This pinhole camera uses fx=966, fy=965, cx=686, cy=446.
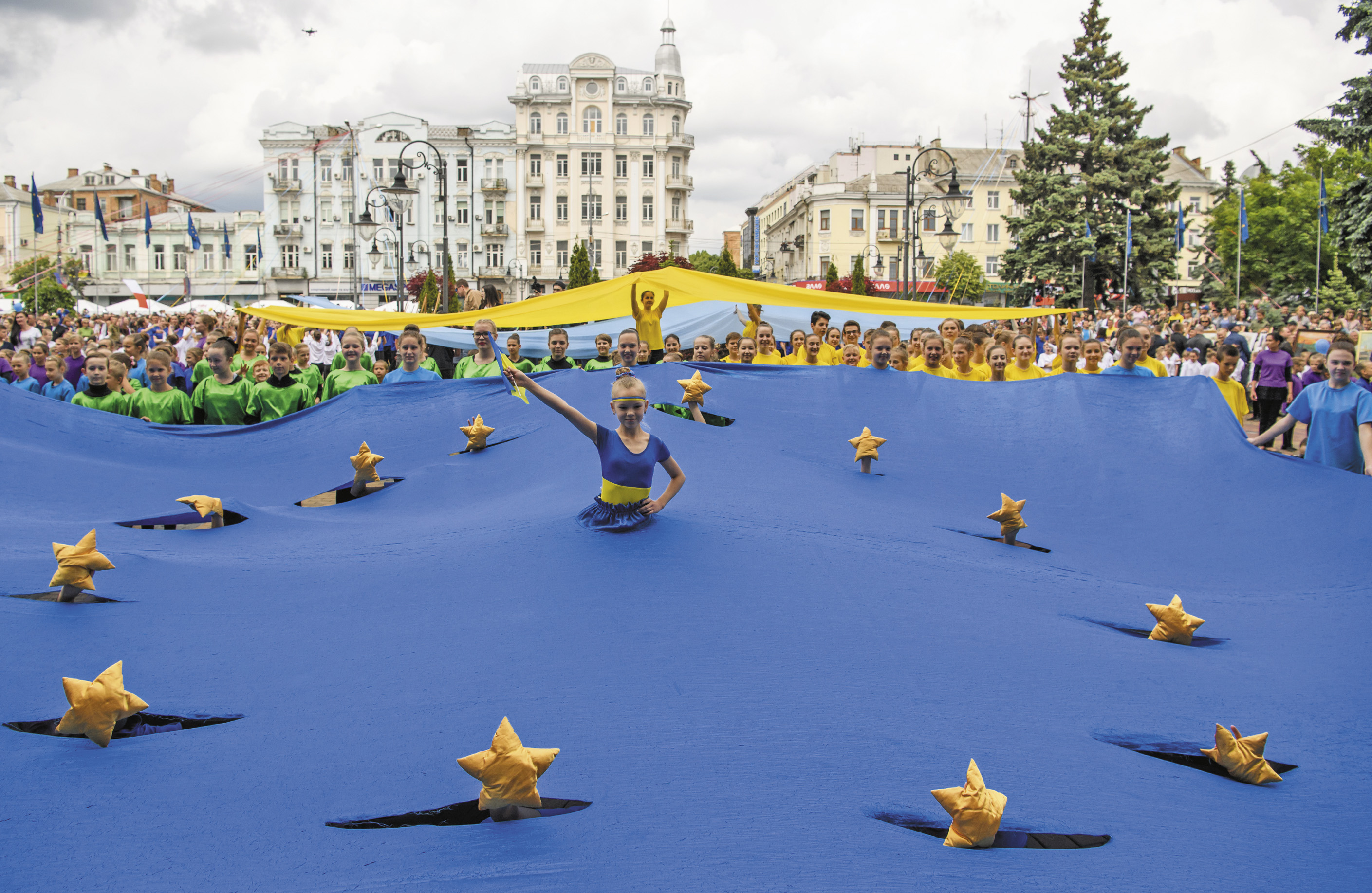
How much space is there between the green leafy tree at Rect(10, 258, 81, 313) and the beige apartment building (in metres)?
43.7

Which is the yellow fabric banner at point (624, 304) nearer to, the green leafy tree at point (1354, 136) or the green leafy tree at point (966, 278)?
the green leafy tree at point (1354, 136)

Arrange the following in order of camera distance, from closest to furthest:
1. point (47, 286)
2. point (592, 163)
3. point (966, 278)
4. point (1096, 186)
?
point (1096, 186) < point (47, 286) < point (966, 278) < point (592, 163)

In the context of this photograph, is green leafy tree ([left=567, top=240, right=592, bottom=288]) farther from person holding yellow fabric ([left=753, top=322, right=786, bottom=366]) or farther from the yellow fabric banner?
person holding yellow fabric ([left=753, top=322, right=786, bottom=366])

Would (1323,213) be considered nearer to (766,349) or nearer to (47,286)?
(766,349)

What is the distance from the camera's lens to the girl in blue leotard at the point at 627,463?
4.15 m

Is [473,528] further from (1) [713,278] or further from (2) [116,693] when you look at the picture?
(1) [713,278]

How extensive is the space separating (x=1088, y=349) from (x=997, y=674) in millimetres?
5292

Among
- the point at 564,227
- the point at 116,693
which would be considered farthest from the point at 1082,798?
the point at 564,227

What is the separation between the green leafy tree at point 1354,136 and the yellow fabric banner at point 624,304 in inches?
696

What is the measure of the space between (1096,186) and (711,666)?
3636cm

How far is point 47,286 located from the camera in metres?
50.8

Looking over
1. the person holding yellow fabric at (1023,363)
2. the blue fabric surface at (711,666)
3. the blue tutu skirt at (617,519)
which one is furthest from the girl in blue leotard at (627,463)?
the person holding yellow fabric at (1023,363)

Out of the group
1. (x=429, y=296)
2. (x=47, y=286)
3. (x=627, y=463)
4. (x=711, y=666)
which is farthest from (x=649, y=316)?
(x=47, y=286)

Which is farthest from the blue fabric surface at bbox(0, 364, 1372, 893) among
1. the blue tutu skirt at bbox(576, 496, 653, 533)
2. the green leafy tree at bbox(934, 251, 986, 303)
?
the green leafy tree at bbox(934, 251, 986, 303)
